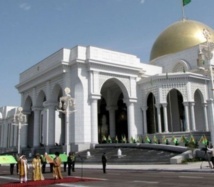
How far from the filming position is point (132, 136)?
40656 mm

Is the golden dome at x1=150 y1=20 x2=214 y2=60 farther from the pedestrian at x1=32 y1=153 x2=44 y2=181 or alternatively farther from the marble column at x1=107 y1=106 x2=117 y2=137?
the pedestrian at x1=32 y1=153 x2=44 y2=181

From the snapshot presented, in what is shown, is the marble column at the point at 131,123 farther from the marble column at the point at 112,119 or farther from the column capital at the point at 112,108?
the column capital at the point at 112,108

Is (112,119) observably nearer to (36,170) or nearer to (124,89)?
(124,89)

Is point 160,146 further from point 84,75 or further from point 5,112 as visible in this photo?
point 5,112

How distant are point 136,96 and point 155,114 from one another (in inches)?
160

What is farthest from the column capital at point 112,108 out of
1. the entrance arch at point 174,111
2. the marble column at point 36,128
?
the marble column at point 36,128

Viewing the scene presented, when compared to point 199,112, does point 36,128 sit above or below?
below

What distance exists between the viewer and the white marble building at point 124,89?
3869cm

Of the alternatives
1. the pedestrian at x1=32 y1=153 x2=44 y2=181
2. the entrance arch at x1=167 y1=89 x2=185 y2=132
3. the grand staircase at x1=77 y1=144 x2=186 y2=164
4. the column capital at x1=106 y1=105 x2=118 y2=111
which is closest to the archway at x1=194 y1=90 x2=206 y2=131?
the entrance arch at x1=167 y1=89 x2=185 y2=132

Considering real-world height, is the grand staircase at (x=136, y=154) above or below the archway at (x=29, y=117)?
below

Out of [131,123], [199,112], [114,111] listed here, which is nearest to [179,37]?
[199,112]

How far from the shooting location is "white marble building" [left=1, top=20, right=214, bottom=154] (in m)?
38.7

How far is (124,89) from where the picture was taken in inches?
1673

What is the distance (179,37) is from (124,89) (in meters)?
14.3
